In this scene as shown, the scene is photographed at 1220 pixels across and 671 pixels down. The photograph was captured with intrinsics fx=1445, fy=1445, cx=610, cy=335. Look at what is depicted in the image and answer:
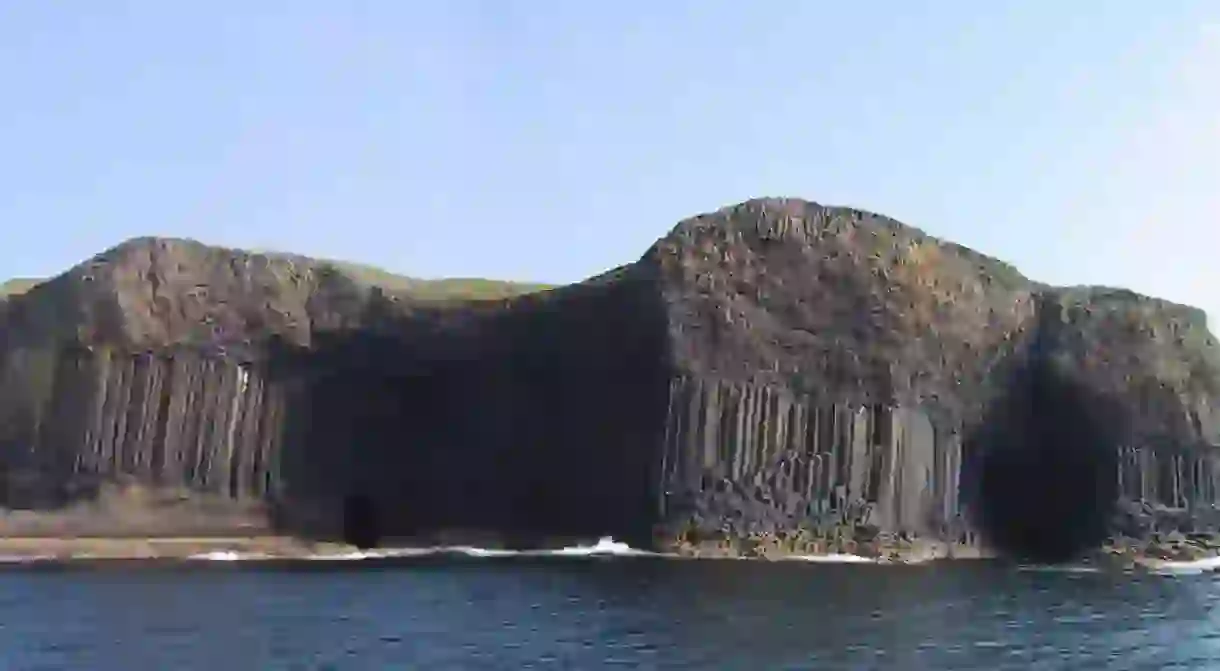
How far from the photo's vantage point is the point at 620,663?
31.9 meters

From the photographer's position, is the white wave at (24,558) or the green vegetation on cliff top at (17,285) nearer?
the white wave at (24,558)

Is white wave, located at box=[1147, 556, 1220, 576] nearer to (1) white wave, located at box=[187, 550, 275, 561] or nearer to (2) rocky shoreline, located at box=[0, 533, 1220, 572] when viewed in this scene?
(2) rocky shoreline, located at box=[0, 533, 1220, 572]

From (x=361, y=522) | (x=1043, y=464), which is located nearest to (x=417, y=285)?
(x=361, y=522)

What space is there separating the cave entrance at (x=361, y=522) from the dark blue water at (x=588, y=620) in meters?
20.5

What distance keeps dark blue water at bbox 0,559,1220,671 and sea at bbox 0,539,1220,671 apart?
104mm

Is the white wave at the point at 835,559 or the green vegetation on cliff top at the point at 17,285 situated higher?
the green vegetation on cliff top at the point at 17,285

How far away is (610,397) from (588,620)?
144ft

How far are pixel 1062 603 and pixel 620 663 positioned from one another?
25557 millimetres

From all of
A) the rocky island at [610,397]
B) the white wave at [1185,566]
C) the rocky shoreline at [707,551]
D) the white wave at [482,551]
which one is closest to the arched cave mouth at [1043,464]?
the rocky island at [610,397]

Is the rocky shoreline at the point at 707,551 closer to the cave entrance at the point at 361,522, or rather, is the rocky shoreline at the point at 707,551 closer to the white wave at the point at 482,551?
the white wave at the point at 482,551

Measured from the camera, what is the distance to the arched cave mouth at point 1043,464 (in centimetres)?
8225

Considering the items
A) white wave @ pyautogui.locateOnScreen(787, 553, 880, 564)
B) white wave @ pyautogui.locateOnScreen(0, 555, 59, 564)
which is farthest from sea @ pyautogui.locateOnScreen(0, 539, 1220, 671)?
white wave @ pyautogui.locateOnScreen(787, 553, 880, 564)

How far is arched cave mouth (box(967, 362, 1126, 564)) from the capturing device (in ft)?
270

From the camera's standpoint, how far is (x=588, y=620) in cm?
4125
